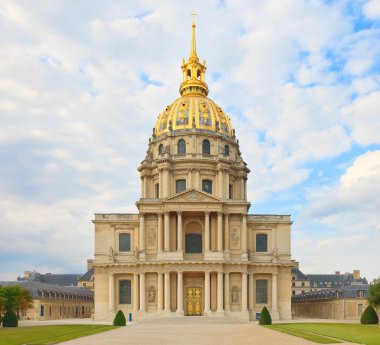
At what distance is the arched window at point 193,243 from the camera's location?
7644 cm

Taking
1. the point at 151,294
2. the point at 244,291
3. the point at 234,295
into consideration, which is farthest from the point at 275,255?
the point at 151,294

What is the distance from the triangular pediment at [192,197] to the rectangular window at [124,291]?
13.5 metres

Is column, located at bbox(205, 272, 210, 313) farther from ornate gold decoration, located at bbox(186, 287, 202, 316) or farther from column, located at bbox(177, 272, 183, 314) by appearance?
column, located at bbox(177, 272, 183, 314)

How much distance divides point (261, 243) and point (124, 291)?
20.2 metres

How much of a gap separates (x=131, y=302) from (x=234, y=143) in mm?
30809

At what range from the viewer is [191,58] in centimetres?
9744

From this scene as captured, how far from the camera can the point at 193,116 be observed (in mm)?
87500

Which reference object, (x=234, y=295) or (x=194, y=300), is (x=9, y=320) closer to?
(x=194, y=300)

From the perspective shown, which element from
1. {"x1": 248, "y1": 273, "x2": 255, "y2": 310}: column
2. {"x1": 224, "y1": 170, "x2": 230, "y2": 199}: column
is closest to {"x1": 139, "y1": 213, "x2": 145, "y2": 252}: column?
{"x1": 224, "y1": 170, "x2": 230, "y2": 199}: column

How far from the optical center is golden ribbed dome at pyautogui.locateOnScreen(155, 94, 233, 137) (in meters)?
87.2

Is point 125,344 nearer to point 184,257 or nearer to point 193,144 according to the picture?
point 184,257

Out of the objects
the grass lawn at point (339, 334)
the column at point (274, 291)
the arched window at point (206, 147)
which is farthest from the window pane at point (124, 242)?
the grass lawn at point (339, 334)

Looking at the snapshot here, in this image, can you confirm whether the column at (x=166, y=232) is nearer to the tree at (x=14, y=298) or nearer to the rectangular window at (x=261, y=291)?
the rectangular window at (x=261, y=291)

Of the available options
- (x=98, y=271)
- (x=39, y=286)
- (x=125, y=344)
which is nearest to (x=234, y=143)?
(x=98, y=271)
